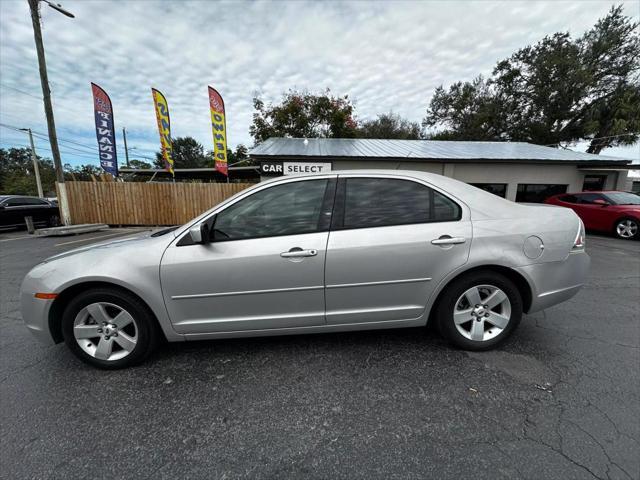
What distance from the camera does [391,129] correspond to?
31312 mm

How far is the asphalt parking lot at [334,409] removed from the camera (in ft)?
5.05

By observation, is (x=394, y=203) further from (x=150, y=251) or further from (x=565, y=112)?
(x=565, y=112)

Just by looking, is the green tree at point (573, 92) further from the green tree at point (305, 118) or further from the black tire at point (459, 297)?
the black tire at point (459, 297)

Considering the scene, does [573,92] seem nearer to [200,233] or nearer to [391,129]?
[391,129]

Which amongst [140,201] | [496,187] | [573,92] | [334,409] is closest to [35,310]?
[334,409]

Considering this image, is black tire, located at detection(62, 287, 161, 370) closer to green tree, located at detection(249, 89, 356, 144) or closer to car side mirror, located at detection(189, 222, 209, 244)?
car side mirror, located at detection(189, 222, 209, 244)

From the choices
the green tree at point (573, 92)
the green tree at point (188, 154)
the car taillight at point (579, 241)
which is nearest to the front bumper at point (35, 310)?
the car taillight at point (579, 241)

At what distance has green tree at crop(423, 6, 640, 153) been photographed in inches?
790

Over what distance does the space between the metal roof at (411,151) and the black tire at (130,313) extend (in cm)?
877

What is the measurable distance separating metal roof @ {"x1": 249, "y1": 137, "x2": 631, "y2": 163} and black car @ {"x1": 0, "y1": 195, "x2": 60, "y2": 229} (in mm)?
9688

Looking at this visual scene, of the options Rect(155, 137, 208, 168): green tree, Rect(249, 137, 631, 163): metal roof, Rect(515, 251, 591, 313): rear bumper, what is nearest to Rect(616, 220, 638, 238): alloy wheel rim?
Rect(249, 137, 631, 163): metal roof

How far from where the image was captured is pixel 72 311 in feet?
7.38

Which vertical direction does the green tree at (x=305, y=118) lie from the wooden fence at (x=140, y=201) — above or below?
above

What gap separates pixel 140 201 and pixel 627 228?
1822 centimetres
